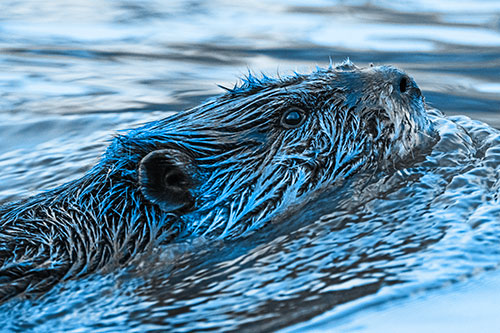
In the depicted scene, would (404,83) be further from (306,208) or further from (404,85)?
(306,208)

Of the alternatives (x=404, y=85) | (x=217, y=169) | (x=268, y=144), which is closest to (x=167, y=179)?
(x=217, y=169)

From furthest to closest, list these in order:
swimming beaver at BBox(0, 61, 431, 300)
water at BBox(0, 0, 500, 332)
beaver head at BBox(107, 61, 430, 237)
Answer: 1. beaver head at BBox(107, 61, 430, 237)
2. swimming beaver at BBox(0, 61, 431, 300)
3. water at BBox(0, 0, 500, 332)

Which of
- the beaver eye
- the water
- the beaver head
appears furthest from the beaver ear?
the beaver eye

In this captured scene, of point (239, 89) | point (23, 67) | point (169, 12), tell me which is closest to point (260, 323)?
point (239, 89)

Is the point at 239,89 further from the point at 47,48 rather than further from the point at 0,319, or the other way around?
the point at 47,48

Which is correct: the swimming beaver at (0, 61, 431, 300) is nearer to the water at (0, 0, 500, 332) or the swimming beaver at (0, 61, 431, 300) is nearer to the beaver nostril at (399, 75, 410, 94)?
the beaver nostril at (399, 75, 410, 94)
